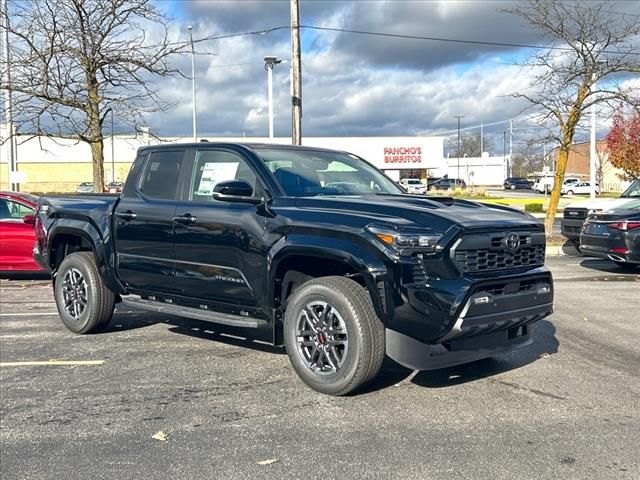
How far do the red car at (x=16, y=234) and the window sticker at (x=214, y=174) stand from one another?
6.30 meters

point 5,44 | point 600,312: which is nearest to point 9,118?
point 5,44

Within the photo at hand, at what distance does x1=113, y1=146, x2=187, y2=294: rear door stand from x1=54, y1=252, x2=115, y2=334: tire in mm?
515

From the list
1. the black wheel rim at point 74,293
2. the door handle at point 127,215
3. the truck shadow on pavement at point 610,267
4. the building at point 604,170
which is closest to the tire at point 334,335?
the door handle at point 127,215

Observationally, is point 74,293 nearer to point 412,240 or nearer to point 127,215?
point 127,215

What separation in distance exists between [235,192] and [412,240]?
5.17 feet

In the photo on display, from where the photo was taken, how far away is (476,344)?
4.81 meters

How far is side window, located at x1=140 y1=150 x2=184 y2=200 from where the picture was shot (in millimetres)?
6332

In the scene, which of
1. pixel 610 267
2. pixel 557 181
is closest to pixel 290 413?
pixel 610 267

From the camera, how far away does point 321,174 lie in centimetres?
597

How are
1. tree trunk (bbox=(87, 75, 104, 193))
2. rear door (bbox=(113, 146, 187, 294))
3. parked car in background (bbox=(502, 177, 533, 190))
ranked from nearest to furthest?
rear door (bbox=(113, 146, 187, 294)) < tree trunk (bbox=(87, 75, 104, 193)) < parked car in background (bbox=(502, 177, 533, 190))

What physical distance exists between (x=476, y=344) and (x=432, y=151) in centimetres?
6422

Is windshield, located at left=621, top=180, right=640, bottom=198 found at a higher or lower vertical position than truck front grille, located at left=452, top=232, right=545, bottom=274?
higher

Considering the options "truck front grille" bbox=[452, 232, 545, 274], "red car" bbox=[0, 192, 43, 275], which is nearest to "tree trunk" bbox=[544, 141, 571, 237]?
"red car" bbox=[0, 192, 43, 275]

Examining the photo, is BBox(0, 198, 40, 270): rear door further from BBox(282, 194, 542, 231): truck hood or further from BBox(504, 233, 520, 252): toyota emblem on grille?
BBox(504, 233, 520, 252): toyota emblem on grille
